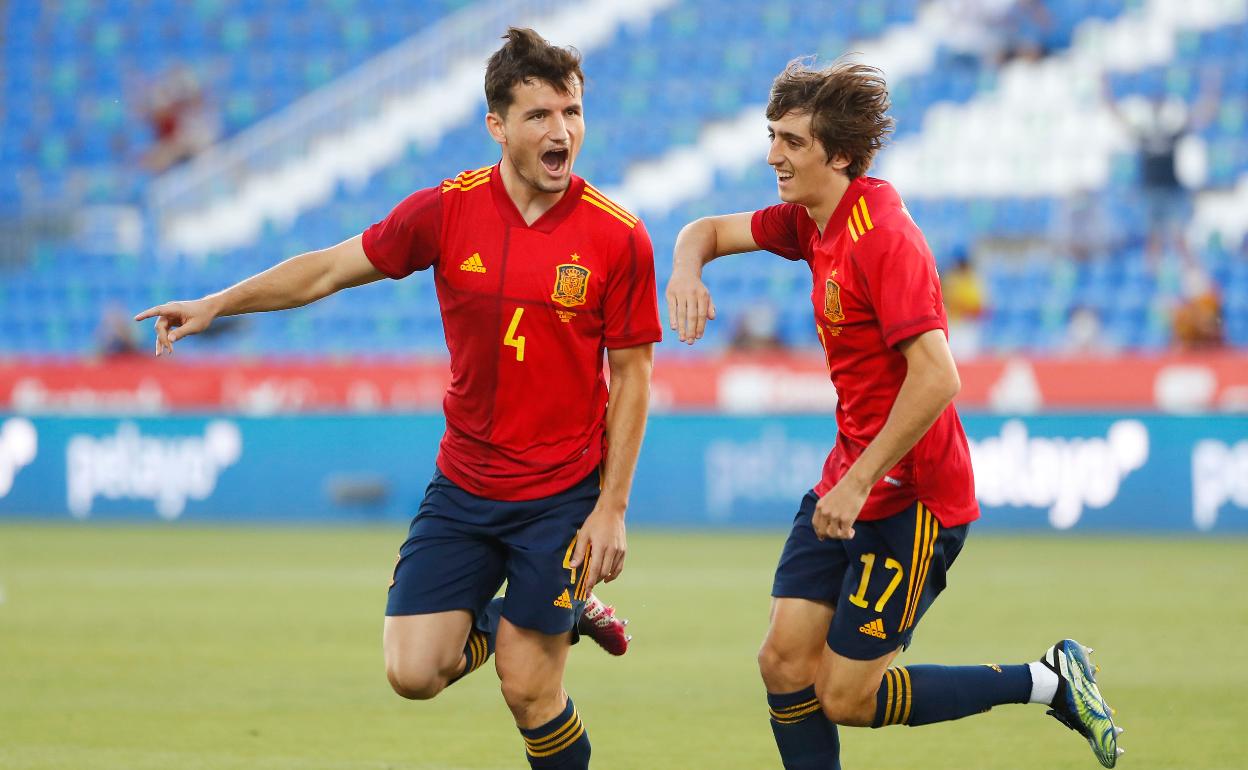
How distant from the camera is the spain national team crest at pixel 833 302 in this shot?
17.4ft

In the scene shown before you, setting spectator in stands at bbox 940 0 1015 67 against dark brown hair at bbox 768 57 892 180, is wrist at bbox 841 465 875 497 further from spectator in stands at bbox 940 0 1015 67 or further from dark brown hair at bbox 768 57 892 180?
spectator in stands at bbox 940 0 1015 67

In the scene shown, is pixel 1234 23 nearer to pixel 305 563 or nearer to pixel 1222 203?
pixel 1222 203

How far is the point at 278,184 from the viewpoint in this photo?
77.3 feet

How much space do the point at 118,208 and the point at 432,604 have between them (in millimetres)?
18965

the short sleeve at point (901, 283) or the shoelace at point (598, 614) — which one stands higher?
the short sleeve at point (901, 283)

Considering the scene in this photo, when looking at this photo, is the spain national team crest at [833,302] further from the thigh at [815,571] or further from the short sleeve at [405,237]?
the short sleeve at [405,237]

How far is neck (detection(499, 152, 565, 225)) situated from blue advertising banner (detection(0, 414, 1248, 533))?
31.4 ft

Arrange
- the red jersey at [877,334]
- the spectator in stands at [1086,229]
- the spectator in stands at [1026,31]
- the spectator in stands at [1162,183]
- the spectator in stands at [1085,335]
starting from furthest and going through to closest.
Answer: the spectator in stands at [1026,31] < the spectator in stands at [1086,229] < the spectator in stands at [1162,183] < the spectator in stands at [1085,335] < the red jersey at [877,334]

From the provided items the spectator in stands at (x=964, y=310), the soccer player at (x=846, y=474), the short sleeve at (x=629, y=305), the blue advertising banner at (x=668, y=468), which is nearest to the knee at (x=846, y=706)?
the soccer player at (x=846, y=474)

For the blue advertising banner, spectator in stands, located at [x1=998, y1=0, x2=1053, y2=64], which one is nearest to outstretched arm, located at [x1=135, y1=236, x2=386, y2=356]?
the blue advertising banner

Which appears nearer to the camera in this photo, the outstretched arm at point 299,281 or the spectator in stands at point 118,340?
the outstretched arm at point 299,281

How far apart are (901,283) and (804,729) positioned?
58.9 inches

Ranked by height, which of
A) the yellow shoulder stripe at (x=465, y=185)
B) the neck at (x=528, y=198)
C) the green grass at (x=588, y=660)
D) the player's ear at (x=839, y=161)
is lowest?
the green grass at (x=588, y=660)

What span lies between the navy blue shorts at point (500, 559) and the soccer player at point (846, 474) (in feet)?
2.19
